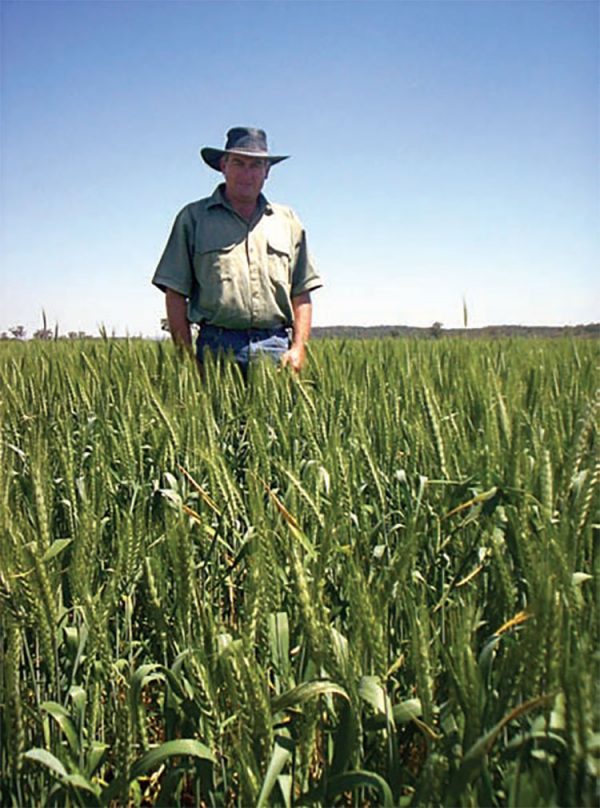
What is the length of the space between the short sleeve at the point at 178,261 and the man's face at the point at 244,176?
0.76 ft

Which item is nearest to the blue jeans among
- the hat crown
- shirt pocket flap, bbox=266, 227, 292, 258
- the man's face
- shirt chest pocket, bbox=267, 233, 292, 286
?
shirt chest pocket, bbox=267, 233, 292, 286

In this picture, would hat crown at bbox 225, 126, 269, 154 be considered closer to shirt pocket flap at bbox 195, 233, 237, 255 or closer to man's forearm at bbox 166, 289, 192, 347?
shirt pocket flap at bbox 195, 233, 237, 255

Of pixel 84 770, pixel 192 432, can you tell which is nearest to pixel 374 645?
pixel 84 770

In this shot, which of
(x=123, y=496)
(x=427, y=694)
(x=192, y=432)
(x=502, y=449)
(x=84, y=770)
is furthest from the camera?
(x=123, y=496)

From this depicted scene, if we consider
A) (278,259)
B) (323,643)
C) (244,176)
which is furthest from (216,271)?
(323,643)

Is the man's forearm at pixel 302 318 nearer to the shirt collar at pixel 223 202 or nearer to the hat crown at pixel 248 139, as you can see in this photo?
the shirt collar at pixel 223 202

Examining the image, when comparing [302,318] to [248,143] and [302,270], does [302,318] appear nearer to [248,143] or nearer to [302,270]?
[302,270]

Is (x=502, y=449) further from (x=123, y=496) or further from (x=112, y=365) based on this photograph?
(x=112, y=365)

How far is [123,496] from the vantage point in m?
1.50

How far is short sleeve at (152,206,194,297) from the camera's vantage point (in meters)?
2.88

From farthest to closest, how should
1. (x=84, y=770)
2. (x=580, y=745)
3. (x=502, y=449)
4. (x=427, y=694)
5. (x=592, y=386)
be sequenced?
(x=592, y=386), (x=502, y=449), (x=84, y=770), (x=427, y=694), (x=580, y=745)

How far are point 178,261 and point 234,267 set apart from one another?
0.24 meters

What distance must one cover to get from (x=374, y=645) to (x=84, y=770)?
0.38 m

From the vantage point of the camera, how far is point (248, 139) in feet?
9.17
